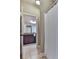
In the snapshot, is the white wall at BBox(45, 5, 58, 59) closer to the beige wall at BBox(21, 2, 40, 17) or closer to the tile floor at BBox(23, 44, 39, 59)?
the tile floor at BBox(23, 44, 39, 59)

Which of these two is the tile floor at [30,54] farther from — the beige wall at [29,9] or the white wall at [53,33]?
the beige wall at [29,9]

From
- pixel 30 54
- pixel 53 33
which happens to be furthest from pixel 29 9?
pixel 53 33

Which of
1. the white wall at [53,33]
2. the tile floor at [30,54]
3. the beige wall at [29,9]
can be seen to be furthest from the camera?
the beige wall at [29,9]

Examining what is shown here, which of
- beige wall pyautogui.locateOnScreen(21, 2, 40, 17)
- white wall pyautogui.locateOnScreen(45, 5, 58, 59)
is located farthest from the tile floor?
beige wall pyautogui.locateOnScreen(21, 2, 40, 17)

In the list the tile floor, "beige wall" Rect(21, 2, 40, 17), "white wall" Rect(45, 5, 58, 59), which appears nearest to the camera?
"white wall" Rect(45, 5, 58, 59)

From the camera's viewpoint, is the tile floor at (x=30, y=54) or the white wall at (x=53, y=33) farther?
the tile floor at (x=30, y=54)

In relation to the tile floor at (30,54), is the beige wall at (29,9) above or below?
above

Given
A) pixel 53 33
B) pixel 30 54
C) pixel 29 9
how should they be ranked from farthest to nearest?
pixel 29 9 → pixel 30 54 → pixel 53 33

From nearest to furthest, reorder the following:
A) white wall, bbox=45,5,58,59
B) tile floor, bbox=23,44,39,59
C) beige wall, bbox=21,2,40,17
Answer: white wall, bbox=45,5,58,59, tile floor, bbox=23,44,39,59, beige wall, bbox=21,2,40,17

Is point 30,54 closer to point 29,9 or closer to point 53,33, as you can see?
point 53,33

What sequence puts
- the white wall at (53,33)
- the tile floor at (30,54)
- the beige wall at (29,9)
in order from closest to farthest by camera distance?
the white wall at (53,33) → the tile floor at (30,54) → the beige wall at (29,9)

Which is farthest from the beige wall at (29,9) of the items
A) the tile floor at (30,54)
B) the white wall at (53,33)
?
the white wall at (53,33)
